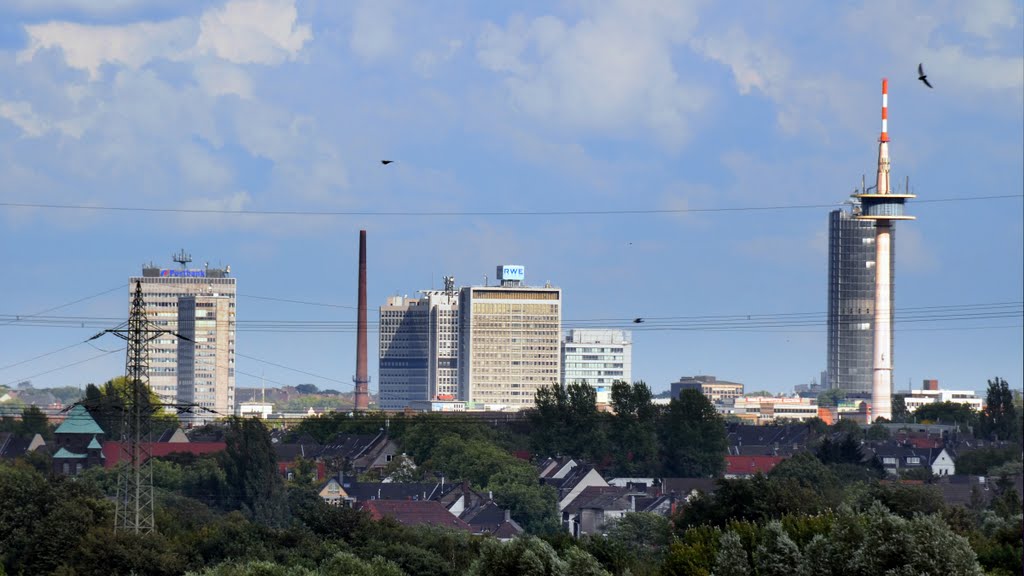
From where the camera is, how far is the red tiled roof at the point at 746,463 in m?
176

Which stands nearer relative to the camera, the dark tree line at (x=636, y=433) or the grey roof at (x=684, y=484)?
the grey roof at (x=684, y=484)

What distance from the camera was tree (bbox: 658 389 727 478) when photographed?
174375mm

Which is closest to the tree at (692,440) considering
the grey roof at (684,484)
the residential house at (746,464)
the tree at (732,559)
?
the residential house at (746,464)

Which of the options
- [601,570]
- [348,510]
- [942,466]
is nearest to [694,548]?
[601,570]

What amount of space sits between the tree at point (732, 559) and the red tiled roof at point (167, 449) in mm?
117034

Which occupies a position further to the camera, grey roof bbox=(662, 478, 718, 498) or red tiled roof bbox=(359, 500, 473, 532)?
grey roof bbox=(662, 478, 718, 498)

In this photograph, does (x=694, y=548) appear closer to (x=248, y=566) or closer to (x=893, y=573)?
(x=893, y=573)

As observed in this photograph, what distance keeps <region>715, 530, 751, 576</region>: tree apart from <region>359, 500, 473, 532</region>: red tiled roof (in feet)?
214

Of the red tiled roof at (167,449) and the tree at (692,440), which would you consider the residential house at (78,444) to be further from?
the tree at (692,440)

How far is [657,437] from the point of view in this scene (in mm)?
179375

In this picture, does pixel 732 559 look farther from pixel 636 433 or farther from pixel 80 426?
pixel 80 426

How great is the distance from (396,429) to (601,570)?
413ft

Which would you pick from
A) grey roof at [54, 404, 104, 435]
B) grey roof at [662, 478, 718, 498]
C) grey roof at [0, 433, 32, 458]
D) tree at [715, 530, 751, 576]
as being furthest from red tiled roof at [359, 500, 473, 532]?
tree at [715, 530, 751, 576]

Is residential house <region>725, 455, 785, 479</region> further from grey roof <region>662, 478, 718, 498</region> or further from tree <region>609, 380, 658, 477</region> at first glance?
grey roof <region>662, 478, 718, 498</region>
